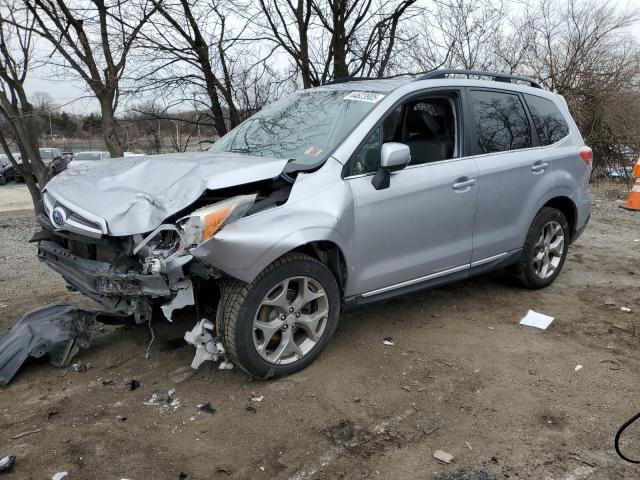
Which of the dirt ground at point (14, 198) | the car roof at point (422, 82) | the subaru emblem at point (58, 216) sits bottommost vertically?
the dirt ground at point (14, 198)

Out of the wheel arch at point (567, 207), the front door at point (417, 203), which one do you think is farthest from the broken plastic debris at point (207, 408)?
the wheel arch at point (567, 207)

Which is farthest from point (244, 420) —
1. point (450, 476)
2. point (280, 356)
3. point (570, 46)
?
point (570, 46)

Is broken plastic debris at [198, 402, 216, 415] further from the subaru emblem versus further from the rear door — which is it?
the rear door

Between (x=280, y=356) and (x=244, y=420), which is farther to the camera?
(x=280, y=356)

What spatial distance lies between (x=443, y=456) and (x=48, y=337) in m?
2.68

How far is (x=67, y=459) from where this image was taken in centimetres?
267

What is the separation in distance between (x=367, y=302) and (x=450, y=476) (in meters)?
1.44

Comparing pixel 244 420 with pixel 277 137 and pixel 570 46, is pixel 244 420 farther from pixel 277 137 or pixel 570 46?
pixel 570 46

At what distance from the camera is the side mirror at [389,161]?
352 cm

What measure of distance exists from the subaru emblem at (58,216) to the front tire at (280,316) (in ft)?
3.54

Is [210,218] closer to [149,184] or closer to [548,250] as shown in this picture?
[149,184]

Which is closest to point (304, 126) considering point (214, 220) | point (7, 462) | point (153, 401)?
point (214, 220)

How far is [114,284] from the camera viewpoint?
314 cm

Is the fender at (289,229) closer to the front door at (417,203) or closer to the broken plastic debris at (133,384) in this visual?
the front door at (417,203)
